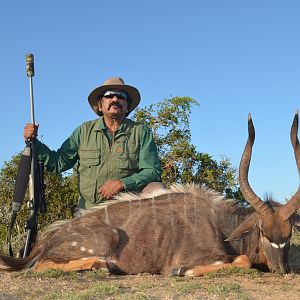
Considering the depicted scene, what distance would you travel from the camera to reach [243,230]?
4.39 metres

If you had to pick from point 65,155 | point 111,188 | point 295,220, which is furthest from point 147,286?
point 65,155

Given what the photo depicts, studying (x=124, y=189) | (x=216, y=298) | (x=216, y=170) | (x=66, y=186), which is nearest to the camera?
→ (x=216, y=298)

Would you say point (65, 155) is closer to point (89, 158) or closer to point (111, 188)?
point (89, 158)

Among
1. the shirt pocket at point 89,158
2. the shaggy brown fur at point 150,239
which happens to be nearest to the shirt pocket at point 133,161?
the shirt pocket at point 89,158

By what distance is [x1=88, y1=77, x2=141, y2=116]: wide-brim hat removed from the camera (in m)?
5.87

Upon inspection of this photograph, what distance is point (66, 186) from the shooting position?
8.36 meters

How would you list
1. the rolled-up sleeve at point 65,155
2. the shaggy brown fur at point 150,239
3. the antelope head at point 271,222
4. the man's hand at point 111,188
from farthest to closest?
1. the rolled-up sleeve at point 65,155
2. the man's hand at point 111,188
3. the shaggy brown fur at point 150,239
4. the antelope head at point 271,222

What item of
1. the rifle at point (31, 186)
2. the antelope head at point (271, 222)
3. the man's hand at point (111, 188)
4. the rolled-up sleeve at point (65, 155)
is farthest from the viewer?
the rolled-up sleeve at point (65, 155)

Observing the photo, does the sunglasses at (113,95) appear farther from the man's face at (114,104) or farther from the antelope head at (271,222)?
the antelope head at (271,222)

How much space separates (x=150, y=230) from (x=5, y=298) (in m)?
1.61

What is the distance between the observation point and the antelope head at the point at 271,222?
164 inches

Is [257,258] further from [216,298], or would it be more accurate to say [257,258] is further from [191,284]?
[216,298]

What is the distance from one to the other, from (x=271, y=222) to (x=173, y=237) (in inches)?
30.9

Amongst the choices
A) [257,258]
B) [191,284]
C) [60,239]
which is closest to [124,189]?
[60,239]
